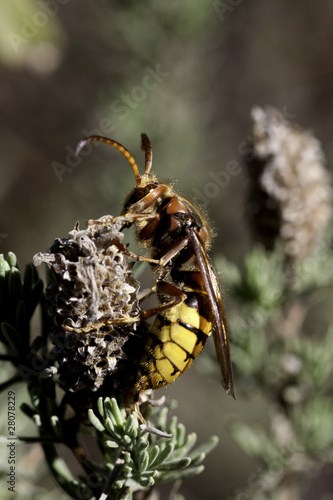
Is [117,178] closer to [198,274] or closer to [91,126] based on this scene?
[91,126]

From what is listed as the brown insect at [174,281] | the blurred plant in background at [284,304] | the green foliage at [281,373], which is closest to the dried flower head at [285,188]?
the blurred plant in background at [284,304]

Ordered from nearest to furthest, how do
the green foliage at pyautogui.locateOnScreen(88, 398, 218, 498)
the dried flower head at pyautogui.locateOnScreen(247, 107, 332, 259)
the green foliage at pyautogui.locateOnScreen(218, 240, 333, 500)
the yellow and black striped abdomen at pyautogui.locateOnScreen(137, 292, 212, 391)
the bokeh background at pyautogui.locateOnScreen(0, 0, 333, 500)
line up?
the green foliage at pyautogui.locateOnScreen(88, 398, 218, 498) < the yellow and black striped abdomen at pyautogui.locateOnScreen(137, 292, 212, 391) < the green foliage at pyautogui.locateOnScreen(218, 240, 333, 500) < the dried flower head at pyautogui.locateOnScreen(247, 107, 332, 259) < the bokeh background at pyautogui.locateOnScreen(0, 0, 333, 500)

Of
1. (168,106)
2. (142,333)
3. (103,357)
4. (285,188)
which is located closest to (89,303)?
(103,357)

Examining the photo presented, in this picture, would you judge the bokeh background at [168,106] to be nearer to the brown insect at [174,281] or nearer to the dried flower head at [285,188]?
the dried flower head at [285,188]

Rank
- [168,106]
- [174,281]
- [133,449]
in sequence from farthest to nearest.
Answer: [168,106], [174,281], [133,449]

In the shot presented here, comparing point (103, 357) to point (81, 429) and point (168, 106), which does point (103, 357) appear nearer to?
point (81, 429)

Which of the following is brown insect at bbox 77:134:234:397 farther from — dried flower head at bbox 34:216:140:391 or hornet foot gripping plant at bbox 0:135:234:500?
dried flower head at bbox 34:216:140:391

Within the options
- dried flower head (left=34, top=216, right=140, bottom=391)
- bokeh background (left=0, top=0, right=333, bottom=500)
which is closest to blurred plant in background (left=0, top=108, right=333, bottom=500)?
dried flower head (left=34, top=216, right=140, bottom=391)
